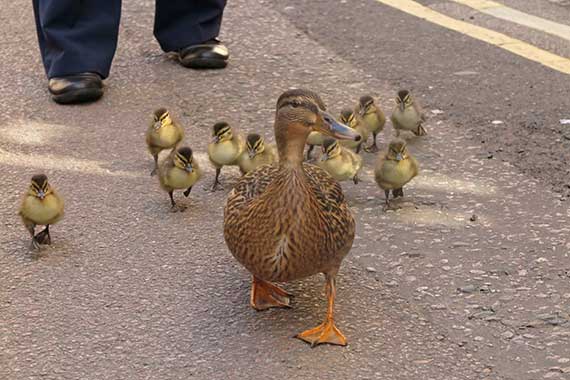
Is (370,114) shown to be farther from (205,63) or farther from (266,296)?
(266,296)

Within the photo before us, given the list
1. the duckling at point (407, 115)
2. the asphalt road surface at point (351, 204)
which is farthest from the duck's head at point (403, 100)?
the asphalt road surface at point (351, 204)

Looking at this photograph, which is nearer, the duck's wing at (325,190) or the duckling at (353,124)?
the duck's wing at (325,190)

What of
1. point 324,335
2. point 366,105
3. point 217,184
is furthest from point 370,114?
point 324,335

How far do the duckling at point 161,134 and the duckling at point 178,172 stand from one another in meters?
0.41

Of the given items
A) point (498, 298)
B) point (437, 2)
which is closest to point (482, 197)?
point (498, 298)

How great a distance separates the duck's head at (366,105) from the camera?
259 inches

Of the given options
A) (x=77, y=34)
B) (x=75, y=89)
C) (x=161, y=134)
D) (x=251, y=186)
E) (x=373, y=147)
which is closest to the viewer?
(x=251, y=186)

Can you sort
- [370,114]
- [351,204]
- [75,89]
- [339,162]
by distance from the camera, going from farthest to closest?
[75,89] < [370,114] < [339,162] < [351,204]

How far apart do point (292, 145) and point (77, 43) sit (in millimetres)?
3128

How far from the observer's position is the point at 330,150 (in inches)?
240

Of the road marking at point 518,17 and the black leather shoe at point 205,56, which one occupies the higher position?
the road marking at point 518,17

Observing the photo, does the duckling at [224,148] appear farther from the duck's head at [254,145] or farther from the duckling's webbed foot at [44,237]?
the duckling's webbed foot at [44,237]

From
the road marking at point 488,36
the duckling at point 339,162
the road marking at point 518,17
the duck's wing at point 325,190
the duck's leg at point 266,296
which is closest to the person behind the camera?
the duck's wing at point 325,190

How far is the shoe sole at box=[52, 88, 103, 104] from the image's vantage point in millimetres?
7223
